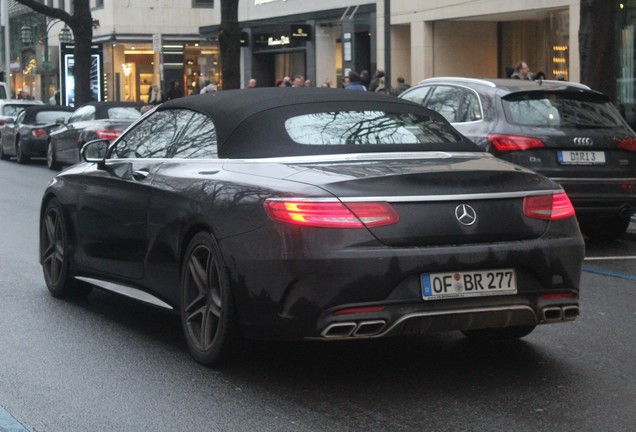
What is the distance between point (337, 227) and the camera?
600 cm

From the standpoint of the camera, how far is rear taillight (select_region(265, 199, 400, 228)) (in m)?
6.01

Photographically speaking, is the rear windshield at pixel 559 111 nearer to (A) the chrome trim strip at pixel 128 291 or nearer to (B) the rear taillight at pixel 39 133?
(A) the chrome trim strip at pixel 128 291

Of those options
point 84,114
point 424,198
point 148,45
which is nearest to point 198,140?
point 424,198

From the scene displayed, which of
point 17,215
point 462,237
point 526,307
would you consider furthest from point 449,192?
point 17,215

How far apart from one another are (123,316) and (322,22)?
110ft

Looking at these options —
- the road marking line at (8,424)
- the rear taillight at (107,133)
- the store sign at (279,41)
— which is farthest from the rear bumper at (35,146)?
the road marking line at (8,424)

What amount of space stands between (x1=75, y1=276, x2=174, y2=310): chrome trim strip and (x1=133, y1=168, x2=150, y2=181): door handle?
2.25ft

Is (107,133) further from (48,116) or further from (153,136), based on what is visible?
(153,136)

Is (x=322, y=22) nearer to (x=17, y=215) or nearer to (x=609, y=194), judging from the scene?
(x=17, y=215)

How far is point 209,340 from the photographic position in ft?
22.1

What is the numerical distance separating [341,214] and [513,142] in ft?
21.1

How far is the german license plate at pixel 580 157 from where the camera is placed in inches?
481

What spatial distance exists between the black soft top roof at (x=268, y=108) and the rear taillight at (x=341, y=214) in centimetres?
81

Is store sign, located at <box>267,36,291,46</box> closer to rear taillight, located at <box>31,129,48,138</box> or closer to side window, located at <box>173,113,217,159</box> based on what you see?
rear taillight, located at <box>31,129,48,138</box>
